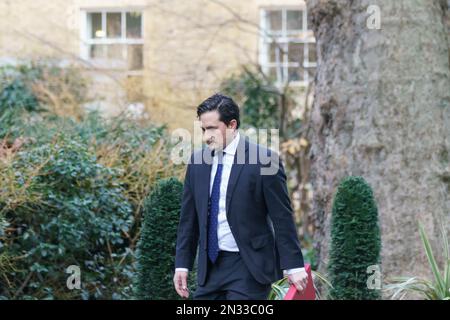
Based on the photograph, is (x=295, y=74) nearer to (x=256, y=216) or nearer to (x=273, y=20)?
(x=273, y=20)

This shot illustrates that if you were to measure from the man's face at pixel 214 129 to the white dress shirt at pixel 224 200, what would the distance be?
74 mm

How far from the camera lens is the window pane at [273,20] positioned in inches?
663

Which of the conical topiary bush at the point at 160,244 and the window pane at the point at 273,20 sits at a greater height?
the window pane at the point at 273,20

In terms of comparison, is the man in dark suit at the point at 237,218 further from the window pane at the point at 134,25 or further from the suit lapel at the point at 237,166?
the window pane at the point at 134,25

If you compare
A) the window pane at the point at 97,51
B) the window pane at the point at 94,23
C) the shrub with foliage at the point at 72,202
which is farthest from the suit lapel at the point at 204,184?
the window pane at the point at 94,23

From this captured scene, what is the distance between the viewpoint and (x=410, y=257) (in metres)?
8.98

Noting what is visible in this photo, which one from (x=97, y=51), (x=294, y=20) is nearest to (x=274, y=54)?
(x=294, y=20)

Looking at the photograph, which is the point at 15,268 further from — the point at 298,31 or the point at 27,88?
the point at 298,31

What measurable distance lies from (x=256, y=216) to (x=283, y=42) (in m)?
10.8

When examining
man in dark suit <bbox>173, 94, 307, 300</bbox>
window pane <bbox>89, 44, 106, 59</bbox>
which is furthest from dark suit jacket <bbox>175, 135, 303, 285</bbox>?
window pane <bbox>89, 44, 106, 59</bbox>

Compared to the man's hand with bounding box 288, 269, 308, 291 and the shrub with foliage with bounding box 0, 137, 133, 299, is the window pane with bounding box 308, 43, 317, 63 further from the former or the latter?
the man's hand with bounding box 288, 269, 308, 291

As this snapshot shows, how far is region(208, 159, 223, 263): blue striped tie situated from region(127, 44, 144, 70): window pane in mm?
10987
